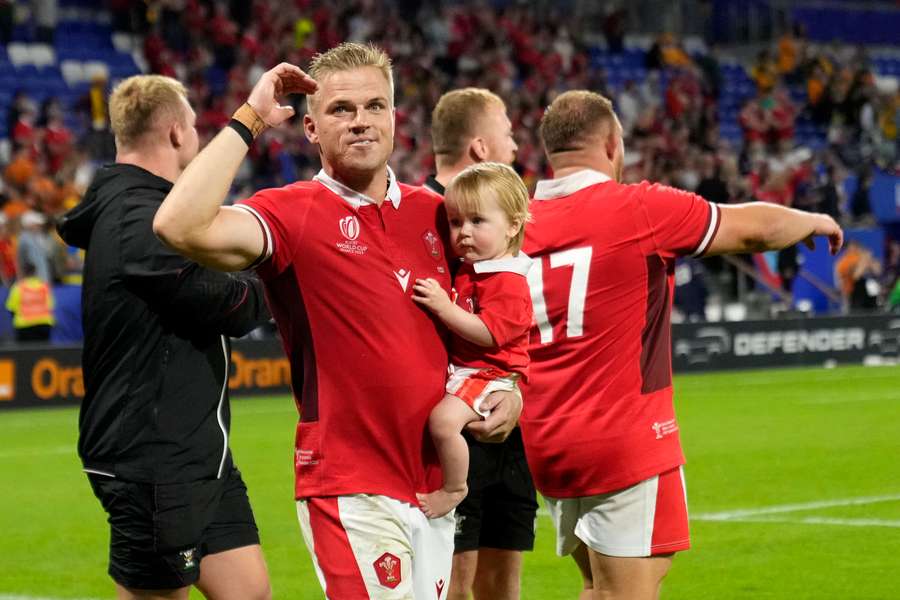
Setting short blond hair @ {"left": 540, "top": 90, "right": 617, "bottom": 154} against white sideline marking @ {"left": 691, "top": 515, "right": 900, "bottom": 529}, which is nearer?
short blond hair @ {"left": 540, "top": 90, "right": 617, "bottom": 154}

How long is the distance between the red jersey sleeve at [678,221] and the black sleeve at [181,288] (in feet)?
4.38

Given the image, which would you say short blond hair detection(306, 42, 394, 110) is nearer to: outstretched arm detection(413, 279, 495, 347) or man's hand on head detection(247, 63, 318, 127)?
man's hand on head detection(247, 63, 318, 127)

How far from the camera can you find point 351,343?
4.09 metres

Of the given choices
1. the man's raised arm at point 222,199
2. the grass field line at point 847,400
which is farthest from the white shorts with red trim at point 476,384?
the grass field line at point 847,400

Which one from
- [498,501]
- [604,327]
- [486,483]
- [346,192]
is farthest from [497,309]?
[498,501]

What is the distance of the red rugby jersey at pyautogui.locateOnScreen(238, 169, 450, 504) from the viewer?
408 centimetres

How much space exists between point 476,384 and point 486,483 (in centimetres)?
199

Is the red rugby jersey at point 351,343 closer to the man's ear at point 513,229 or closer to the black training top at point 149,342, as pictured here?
the man's ear at point 513,229

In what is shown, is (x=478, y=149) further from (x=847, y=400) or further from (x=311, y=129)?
(x=847, y=400)

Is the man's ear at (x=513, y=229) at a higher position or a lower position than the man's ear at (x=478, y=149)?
lower

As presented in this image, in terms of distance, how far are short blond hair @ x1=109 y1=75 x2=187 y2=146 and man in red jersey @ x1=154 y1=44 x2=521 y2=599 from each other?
46.6 inches

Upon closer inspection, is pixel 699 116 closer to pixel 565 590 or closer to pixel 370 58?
pixel 565 590

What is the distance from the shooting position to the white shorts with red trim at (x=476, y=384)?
416 centimetres

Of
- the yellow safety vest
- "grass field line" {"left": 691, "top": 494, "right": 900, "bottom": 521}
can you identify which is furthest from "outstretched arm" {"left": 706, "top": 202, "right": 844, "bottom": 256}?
the yellow safety vest
